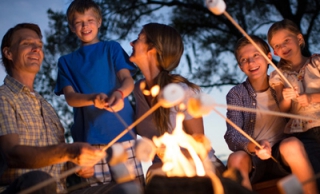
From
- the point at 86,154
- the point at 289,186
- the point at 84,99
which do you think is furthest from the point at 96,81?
the point at 289,186

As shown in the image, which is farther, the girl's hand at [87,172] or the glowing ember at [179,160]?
the girl's hand at [87,172]

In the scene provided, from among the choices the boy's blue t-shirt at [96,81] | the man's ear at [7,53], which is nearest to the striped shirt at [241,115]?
the boy's blue t-shirt at [96,81]

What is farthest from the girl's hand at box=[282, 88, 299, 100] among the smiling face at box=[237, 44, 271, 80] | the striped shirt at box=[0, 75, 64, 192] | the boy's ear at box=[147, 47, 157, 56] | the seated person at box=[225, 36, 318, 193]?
the striped shirt at box=[0, 75, 64, 192]

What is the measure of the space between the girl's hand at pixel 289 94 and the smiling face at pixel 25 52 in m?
1.68

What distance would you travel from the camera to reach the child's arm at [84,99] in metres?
2.67

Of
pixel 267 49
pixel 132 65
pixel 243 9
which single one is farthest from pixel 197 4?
pixel 132 65

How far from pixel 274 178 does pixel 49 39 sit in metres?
3.80

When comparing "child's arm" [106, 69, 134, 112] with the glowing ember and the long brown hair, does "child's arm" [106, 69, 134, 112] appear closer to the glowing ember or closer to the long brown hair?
the long brown hair

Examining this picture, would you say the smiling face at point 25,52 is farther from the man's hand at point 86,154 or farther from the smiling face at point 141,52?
the man's hand at point 86,154

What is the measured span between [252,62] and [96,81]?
1174 mm

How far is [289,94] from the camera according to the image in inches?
121

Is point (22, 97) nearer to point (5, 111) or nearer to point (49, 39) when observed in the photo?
point (5, 111)

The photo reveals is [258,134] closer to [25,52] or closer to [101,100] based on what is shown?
[101,100]

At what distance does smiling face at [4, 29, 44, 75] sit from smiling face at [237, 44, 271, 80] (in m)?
1.50
